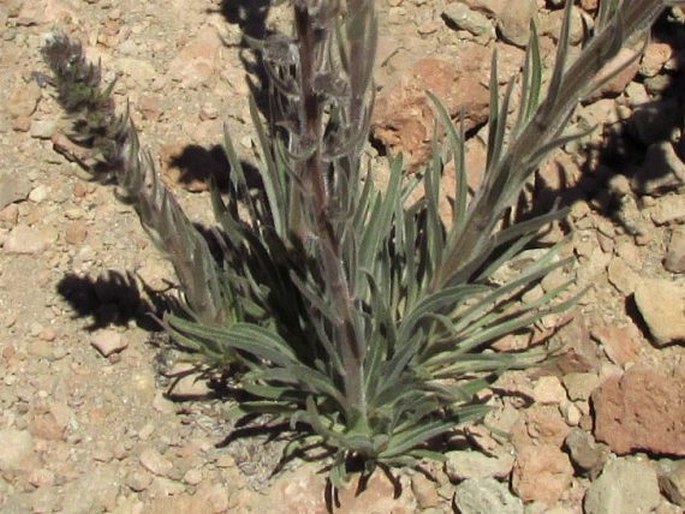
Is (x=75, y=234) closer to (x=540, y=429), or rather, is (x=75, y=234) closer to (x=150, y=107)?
(x=150, y=107)

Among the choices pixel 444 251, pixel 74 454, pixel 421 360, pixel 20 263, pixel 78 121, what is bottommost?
pixel 74 454

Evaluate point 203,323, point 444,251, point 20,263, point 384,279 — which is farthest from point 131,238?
point 444,251

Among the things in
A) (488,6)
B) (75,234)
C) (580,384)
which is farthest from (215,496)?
(488,6)

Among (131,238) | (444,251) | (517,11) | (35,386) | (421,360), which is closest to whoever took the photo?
(444,251)

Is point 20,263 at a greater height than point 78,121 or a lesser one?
lesser

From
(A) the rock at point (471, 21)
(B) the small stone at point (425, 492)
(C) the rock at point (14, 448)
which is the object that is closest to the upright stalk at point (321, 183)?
(B) the small stone at point (425, 492)

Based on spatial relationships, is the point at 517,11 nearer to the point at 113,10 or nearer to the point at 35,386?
the point at 113,10
